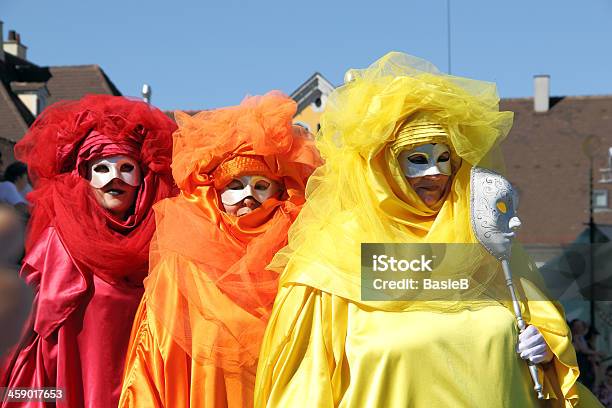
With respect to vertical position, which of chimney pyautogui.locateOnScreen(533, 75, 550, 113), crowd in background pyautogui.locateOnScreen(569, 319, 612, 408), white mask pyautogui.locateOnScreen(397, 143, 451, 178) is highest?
chimney pyautogui.locateOnScreen(533, 75, 550, 113)

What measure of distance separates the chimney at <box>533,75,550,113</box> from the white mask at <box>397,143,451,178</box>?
2292 centimetres

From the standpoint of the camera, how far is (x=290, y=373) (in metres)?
3.73

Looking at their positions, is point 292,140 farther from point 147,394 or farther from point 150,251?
point 147,394

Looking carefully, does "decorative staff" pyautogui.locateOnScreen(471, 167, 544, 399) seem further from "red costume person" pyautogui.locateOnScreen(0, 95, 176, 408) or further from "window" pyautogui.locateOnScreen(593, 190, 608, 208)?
"window" pyautogui.locateOnScreen(593, 190, 608, 208)

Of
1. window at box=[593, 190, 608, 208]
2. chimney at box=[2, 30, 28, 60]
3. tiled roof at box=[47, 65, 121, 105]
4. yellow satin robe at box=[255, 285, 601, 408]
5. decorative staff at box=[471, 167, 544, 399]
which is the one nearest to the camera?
yellow satin robe at box=[255, 285, 601, 408]

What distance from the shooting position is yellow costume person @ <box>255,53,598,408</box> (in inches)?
143

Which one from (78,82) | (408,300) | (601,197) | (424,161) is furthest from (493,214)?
(78,82)

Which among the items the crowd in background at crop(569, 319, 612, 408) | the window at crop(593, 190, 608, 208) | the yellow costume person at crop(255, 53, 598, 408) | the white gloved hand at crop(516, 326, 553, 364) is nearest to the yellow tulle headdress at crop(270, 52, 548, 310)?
the yellow costume person at crop(255, 53, 598, 408)

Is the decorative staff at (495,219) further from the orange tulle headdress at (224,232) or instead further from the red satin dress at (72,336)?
the red satin dress at (72,336)

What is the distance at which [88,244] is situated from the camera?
4734mm

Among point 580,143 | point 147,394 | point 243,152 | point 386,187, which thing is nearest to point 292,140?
point 243,152

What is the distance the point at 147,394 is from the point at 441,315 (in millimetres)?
1448

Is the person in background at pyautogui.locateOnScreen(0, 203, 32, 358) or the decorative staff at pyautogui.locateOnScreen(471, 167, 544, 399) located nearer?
the person in background at pyautogui.locateOnScreen(0, 203, 32, 358)

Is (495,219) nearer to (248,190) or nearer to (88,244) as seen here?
(248,190)
